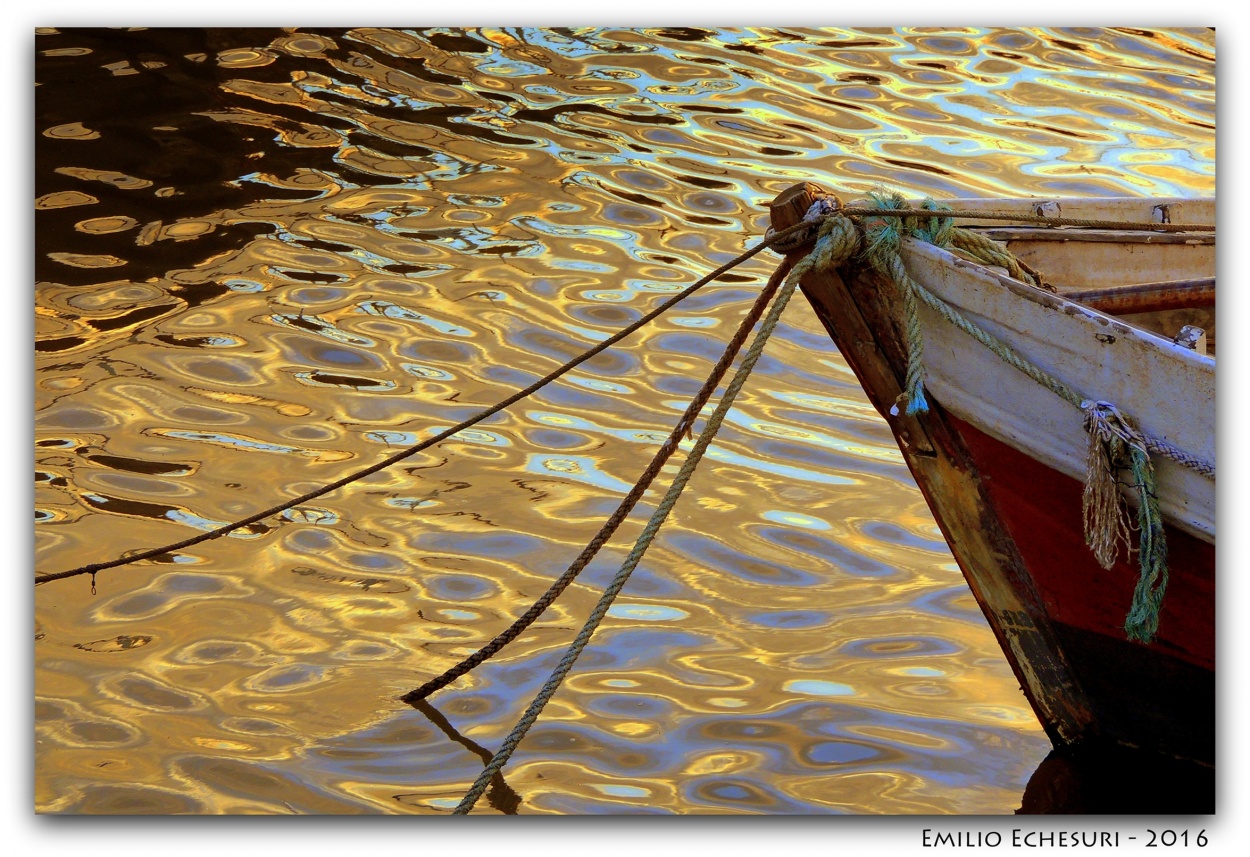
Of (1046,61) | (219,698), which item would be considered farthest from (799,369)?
(1046,61)

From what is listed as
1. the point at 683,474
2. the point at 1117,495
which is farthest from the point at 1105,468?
the point at 683,474

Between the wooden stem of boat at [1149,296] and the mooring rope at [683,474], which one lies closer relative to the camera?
the mooring rope at [683,474]

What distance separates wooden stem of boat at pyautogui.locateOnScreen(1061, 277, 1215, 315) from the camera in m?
2.62

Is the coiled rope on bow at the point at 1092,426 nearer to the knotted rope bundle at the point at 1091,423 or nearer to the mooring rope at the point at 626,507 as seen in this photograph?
the knotted rope bundle at the point at 1091,423

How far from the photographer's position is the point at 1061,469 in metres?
2.16

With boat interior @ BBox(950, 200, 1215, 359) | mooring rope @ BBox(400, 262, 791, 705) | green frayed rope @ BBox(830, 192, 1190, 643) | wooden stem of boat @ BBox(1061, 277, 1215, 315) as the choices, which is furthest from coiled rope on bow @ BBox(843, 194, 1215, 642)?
boat interior @ BBox(950, 200, 1215, 359)

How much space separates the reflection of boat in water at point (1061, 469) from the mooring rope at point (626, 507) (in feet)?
0.36

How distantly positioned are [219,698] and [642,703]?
87cm

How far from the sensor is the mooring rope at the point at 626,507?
2293 millimetres

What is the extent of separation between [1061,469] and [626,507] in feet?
2.60

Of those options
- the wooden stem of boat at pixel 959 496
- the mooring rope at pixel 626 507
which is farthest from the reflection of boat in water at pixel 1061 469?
the mooring rope at pixel 626 507

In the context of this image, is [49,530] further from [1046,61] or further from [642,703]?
[1046,61]

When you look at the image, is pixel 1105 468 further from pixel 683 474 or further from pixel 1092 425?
pixel 683 474

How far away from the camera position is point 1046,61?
6.14 meters
